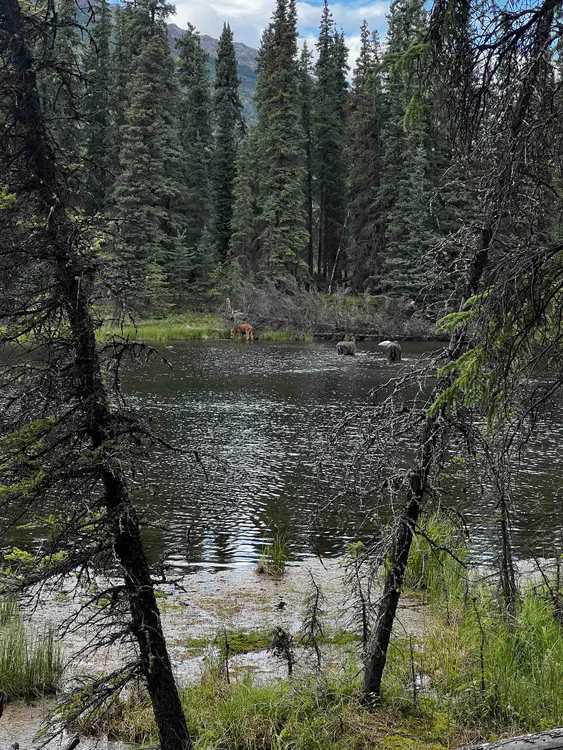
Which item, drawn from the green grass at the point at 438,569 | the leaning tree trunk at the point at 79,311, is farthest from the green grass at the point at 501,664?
the leaning tree trunk at the point at 79,311

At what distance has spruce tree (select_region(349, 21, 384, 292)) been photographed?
48.5 meters

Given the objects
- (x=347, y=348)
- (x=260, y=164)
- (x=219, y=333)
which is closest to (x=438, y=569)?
(x=347, y=348)

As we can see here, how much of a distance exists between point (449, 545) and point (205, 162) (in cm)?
4974

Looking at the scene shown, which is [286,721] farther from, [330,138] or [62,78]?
[330,138]

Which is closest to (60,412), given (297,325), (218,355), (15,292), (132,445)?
(132,445)

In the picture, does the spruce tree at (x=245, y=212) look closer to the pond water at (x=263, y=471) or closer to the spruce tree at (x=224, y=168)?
the spruce tree at (x=224, y=168)

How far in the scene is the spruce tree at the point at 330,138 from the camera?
2144 inches

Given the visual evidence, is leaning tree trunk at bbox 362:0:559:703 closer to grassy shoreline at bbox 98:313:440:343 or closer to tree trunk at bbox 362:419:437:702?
tree trunk at bbox 362:419:437:702

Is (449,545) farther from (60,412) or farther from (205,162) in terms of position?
(205,162)

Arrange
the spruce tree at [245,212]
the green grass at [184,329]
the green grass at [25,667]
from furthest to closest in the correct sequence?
1. the spruce tree at [245,212]
2. the green grass at [184,329]
3. the green grass at [25,667]

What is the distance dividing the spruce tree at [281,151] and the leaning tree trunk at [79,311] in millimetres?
45090

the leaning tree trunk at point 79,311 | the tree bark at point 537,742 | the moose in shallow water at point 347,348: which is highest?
the leaning tree trunk at point 79,311

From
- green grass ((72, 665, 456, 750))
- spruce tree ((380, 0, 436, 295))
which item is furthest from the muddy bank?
spruce tree ((380, 0, 436, 295))

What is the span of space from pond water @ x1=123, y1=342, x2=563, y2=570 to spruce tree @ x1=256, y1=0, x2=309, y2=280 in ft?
81.5
